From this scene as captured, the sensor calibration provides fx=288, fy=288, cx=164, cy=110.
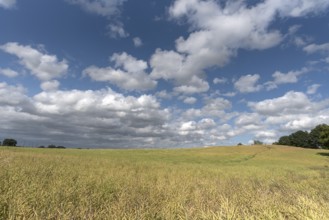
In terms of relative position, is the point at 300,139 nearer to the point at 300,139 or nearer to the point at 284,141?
the point at 300,139

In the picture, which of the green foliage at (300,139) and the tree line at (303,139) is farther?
the green foliage at (300,139)

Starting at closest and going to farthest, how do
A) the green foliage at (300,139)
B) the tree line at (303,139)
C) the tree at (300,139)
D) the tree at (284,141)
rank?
the tree line at (303,139), the tree at (300,139), the green foliage at (300,139), the tree at (284,141)

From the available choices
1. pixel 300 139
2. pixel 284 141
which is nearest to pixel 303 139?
pixel 300 139

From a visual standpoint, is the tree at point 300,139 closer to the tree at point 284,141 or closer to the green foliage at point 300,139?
the green foliage at point 300,139

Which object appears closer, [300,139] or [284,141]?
[300,139]

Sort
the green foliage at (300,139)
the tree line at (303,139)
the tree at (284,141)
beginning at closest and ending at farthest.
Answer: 1. the tree line at (303,139)
2. the green foliage at (300,139)
3. the tree at (284,141)

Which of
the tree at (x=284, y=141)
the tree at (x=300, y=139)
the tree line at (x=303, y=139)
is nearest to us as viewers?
the tree line at (x=303, y=139)

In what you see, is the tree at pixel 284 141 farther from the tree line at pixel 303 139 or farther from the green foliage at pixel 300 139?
the green foliage at pixel 300 139

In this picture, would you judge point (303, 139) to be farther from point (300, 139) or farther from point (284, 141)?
point (284, 141)

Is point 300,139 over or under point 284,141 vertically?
over

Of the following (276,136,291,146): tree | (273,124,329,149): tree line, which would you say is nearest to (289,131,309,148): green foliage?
(273,124,329,149): tree line

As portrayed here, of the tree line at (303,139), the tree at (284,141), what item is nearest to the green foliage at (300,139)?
the tree line at (303,139)

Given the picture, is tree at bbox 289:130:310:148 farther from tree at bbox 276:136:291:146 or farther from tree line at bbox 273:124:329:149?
tree at bbox 276:136:291:146

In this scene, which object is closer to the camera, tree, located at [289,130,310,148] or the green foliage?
tree, located at [289,130,310,148]
